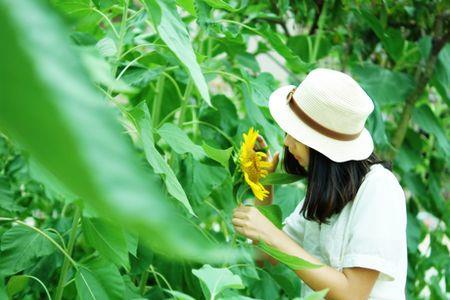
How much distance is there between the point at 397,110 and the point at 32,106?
240 centimetres

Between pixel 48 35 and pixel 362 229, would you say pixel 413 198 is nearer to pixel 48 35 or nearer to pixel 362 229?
pixel 362 229

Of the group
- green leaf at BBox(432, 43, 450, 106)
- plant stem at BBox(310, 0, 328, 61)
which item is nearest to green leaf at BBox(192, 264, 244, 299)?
plant stem at BBox(310, 0, 328, 61)

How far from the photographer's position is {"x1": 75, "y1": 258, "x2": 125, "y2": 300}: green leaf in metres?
1.04

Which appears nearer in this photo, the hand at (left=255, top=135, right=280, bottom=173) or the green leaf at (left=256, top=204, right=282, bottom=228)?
the green leaf at (left=256, top=204, right=282, bottom=228)

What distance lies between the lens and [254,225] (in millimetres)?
1137

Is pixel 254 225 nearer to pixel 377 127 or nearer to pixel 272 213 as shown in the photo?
pixel 272 213

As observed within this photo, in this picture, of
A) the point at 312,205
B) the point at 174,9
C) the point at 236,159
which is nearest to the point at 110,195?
the point at 174,9

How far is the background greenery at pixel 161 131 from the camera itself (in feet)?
0.44

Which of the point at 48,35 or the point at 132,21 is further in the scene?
the point at 132,21

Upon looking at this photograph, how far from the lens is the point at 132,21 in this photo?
3.65 ft

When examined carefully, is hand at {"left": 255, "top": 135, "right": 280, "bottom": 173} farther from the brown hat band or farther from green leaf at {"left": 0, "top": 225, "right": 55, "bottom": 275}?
green leaf at {"left": 0, "top": 225, "right": 55, "bottom": 275}

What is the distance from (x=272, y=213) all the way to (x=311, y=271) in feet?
0.37

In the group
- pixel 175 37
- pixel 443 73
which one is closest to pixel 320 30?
pixel 443 73

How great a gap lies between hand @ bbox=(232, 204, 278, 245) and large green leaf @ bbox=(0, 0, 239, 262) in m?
1.00
